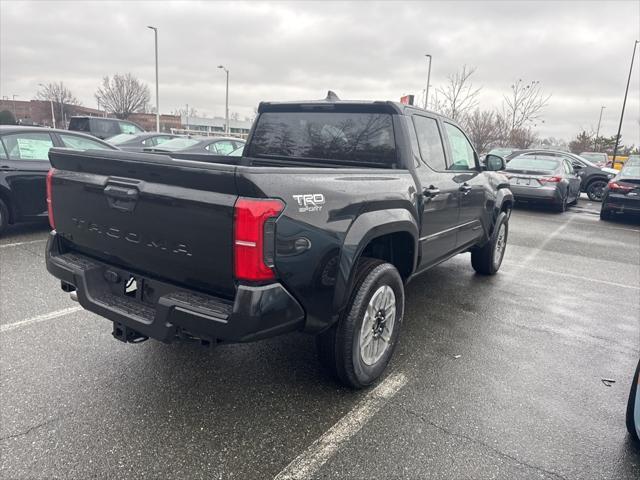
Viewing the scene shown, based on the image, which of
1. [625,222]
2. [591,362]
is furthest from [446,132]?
[625,222]

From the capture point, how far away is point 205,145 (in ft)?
37.7

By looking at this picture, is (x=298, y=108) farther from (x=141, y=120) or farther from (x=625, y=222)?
(x=141, y=120)

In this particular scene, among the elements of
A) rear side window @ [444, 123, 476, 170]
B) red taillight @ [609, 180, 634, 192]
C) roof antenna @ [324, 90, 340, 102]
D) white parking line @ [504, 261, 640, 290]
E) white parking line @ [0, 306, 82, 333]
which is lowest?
white parking line @ [0, 306, 82, 333]

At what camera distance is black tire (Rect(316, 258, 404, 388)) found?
2.89 meters

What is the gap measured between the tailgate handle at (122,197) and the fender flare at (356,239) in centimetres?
121

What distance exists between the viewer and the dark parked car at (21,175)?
21.2 ft

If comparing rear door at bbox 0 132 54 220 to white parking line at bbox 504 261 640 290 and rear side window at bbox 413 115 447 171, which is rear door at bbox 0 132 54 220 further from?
white parking line at bbox 504 261 640 290

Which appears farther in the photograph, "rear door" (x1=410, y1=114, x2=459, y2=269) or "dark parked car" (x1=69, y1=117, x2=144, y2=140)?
"dark parked car" (x1=69, y1=117, x2=144, y2=140)

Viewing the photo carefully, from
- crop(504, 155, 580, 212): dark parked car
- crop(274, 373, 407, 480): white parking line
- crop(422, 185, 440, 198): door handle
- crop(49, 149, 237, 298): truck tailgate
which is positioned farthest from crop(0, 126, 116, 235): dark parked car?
crop(504, 155, 580, 212): dark parked car

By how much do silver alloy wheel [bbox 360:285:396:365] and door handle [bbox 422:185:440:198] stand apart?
917 millimetres

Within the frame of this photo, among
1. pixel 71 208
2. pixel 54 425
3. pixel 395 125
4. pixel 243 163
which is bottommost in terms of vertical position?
pixel 54 425

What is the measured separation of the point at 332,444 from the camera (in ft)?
8.43

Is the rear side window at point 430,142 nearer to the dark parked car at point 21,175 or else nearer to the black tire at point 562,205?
the dark parked car at point 21,175

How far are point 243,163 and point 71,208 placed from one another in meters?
1.64
